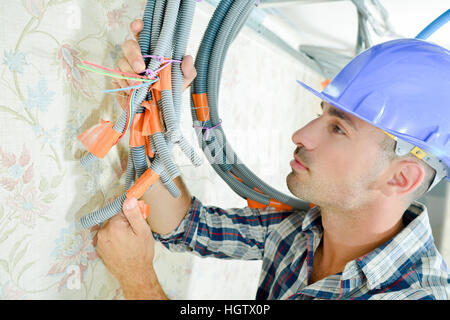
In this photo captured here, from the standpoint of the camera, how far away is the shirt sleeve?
104cm

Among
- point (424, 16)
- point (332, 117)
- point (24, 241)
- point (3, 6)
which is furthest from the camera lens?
point (424, 16)

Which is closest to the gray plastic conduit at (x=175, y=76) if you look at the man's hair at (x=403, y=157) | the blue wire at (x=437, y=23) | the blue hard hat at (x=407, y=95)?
the blue hard hat at (x=407, y=95)

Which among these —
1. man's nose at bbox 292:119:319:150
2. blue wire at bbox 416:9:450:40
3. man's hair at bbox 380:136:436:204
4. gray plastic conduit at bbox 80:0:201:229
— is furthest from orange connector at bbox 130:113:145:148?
blue wire at bbox 416:9:450:40

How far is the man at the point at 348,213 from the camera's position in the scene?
0.86 m

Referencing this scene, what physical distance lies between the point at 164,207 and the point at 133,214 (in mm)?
139

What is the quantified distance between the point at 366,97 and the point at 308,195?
1.08ft

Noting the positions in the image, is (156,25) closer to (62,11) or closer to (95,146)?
(62,11)

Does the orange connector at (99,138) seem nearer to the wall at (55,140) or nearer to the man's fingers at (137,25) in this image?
the wall at (55,140)

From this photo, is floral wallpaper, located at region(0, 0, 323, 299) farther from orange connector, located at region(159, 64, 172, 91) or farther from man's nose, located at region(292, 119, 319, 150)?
man's nose, located at region(292, 119, 319, 150)

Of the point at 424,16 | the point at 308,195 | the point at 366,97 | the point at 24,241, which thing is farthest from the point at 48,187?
the point at 424,16

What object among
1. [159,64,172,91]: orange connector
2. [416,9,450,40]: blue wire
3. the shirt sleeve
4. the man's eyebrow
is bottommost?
the shirt sleeve

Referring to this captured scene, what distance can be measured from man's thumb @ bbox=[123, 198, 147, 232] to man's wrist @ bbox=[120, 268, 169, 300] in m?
0.18

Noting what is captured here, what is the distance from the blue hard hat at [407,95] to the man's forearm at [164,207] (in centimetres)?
52

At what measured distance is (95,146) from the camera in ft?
2.43
